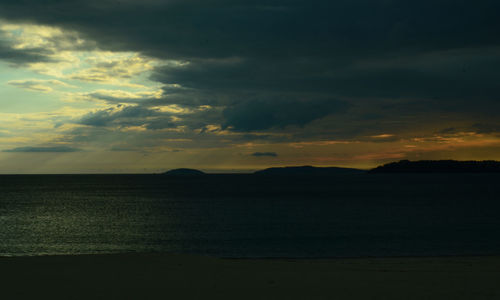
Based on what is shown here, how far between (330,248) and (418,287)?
25616mm

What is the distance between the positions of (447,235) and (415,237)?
4.36m

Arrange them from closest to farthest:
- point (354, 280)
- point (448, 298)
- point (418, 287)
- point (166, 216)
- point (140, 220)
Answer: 1. point (448, 298)
2. point (418, 287)
3. point (354, 280)
4. point (140, 220)
5. point (166, 216)

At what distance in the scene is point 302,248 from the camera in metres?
38.2

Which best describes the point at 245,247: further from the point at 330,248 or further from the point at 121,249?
the point at 121,249

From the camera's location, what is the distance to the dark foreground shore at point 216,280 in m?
11.9

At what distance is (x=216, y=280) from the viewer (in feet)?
44.6

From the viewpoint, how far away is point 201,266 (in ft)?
52.4

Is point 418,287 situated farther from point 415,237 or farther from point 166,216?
point 166,216

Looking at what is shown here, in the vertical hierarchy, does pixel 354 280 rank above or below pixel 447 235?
above

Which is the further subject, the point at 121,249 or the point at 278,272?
the point at 121,249

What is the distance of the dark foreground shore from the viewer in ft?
38.9

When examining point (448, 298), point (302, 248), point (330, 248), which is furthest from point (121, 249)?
point (448, 298)

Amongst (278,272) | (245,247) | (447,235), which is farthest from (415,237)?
(278,272)

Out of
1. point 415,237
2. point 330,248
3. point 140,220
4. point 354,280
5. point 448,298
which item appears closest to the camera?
point 448,298
